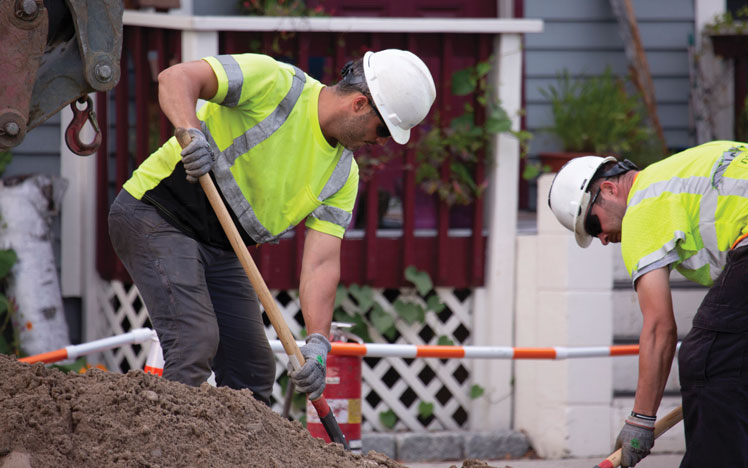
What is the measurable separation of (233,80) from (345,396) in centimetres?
165

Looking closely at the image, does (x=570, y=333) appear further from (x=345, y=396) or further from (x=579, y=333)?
(x=345, y=396)

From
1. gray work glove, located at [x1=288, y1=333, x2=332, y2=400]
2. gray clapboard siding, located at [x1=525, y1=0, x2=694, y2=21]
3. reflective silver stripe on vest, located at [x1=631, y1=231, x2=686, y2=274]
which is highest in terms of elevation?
gray clapboard siding, located at [x1=525, y1=0, x2=694, y2=21]

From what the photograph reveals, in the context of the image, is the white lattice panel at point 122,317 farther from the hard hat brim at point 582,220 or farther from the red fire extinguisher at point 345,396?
the hard hat brim at point 582,220

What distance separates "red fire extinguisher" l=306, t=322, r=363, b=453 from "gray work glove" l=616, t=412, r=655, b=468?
4.70 feet

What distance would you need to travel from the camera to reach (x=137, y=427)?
9.18ft

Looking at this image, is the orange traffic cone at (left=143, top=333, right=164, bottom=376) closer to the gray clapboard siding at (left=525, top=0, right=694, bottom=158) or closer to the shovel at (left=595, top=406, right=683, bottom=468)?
the shovel at (left=595, top=406, right=683, bottom=468)

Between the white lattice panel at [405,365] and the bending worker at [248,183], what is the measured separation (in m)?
2.00

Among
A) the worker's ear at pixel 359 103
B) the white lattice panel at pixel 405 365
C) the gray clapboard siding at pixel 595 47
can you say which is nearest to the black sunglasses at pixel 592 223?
the worker's ear at pixel 359 103

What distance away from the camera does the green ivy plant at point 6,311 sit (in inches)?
219

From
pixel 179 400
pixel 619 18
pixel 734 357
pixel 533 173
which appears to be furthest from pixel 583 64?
pixel 179 400

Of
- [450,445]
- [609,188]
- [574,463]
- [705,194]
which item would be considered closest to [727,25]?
[574,463]

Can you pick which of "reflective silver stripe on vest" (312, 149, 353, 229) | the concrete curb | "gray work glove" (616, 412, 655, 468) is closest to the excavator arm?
"reflective silver stripe on vest" (312, 149, 353, 229)

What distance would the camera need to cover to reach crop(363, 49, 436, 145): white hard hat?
345 cm

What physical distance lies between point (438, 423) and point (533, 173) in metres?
1.64
